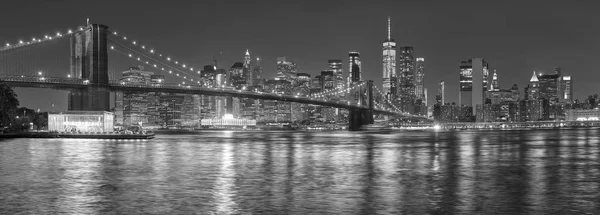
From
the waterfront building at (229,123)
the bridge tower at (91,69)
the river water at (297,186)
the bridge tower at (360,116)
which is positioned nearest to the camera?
the river water at (297,186)

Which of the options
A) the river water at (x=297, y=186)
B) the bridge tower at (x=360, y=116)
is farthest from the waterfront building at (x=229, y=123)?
the river water at (x=297, y=186)

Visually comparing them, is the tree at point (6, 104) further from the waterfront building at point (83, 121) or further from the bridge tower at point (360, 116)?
the bridge tower at point (360, 116)

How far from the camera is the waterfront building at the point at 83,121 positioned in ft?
223

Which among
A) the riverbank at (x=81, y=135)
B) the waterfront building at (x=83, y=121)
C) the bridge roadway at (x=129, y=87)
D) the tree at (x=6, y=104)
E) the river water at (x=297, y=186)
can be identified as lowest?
the river water at (x=297, y=186)

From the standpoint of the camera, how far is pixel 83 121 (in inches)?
2707

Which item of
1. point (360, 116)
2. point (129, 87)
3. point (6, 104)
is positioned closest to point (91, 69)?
point (129, 87)

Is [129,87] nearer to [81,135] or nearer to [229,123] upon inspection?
[81,135]

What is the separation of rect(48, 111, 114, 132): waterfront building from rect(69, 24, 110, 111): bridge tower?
54.6 inches

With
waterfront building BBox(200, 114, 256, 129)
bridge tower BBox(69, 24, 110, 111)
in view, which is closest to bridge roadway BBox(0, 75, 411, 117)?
bridge tower BBox(69, 24, 110, 111)

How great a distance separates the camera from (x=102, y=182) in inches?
955

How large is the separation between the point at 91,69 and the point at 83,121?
5822mm

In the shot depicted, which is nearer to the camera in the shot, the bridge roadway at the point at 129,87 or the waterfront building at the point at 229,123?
the bridge roadway at the point at 129,87

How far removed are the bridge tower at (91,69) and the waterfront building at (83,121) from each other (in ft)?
4.55

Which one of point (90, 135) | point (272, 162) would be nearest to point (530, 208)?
point (272, 162)
